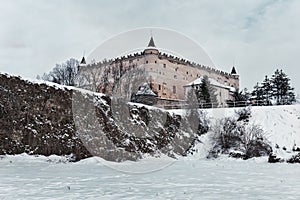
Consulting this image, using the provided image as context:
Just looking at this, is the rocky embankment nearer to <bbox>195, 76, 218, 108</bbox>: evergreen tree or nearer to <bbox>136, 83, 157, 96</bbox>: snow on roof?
<bbox>136, 83, 157, 96</bbox>: snow on roof

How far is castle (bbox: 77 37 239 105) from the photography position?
3700 cm

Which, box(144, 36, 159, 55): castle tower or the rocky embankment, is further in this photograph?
box(144, 36, 159, 55): castle tower

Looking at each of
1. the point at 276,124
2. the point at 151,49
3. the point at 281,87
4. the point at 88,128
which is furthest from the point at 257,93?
the point at 88,128

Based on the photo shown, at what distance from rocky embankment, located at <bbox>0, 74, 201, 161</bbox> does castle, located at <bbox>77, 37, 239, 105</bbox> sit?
14530 mm

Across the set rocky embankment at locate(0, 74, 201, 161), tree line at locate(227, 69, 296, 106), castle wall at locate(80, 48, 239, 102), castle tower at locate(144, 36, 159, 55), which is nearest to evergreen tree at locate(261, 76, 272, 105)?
tree line at locate(227, 69, 296, 106)

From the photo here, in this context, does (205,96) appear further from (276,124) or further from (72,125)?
(72,125)

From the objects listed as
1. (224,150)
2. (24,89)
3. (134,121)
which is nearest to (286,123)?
(224,150)

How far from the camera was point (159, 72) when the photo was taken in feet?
150

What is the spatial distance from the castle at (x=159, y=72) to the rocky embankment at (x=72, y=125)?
47.7 ft

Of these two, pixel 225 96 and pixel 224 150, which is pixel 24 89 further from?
pixel 225 96

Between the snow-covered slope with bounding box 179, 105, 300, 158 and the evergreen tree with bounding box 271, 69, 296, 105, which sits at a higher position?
the evergreen tree with bounding box 271, 69, 296, 105

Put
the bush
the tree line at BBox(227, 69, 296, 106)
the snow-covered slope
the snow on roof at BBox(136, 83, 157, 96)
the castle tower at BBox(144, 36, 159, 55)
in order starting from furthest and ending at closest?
the castle tower at BBox(144, 36, 159, 55) → the tree line at BBox(227, 69, 296, 106) → the snow on roof at BBox(136, 83, 157, 96) → the snow-covered slope → the bush

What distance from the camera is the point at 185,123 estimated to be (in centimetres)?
2277

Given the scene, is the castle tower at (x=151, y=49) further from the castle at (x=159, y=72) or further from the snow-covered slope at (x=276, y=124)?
the snow-covered slope at (x=276, y=124)
